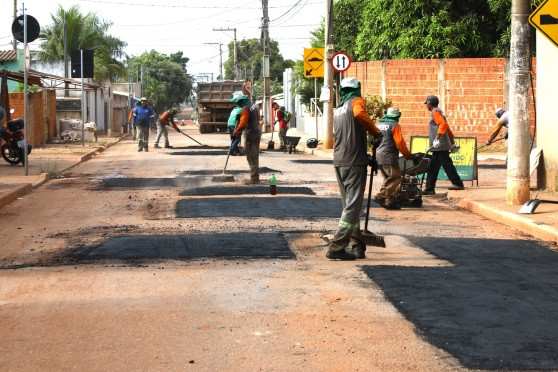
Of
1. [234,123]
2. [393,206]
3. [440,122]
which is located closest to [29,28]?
[440,122]

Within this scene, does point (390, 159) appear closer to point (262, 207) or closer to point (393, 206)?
point (393, 206)

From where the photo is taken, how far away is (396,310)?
767 cm

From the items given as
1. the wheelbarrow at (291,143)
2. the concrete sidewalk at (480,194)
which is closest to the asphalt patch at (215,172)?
the concrete sidewalk at (480,194)

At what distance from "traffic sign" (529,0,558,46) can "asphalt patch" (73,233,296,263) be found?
4615 mm

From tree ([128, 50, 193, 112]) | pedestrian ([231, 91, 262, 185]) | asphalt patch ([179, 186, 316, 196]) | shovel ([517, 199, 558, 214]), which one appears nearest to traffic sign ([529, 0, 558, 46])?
shovel ([517, 199, 558, 214])

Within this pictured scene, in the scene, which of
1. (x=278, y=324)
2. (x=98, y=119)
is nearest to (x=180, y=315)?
(x=278, y=324)

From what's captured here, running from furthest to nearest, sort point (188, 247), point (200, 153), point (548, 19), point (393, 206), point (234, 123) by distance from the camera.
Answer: point (200, 153), point (234, 123), point (393, 206), point (548, 19), point (188, 247)

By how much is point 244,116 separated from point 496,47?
651 inches

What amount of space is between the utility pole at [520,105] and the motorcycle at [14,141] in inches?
Answer: 511

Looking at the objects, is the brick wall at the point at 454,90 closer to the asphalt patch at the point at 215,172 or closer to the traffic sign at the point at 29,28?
the asphalt patch at the point at 215,172

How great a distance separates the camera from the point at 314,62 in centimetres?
3353

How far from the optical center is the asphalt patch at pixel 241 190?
17.5 meters

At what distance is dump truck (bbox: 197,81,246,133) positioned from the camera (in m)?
56.6

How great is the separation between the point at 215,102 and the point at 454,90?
27.4 metres
